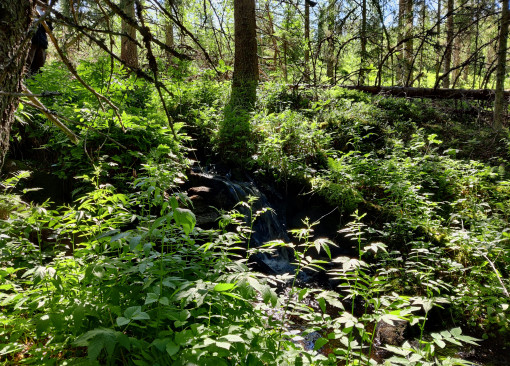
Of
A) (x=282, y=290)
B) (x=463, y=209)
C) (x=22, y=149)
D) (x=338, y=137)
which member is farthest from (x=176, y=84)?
(x=463, y=209)

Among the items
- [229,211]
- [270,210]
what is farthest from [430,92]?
[229,211]

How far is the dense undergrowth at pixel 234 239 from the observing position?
67.7 inches

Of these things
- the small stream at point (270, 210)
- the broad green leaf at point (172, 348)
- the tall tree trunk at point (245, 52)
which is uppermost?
the tall tree trunk at point (245, 52)

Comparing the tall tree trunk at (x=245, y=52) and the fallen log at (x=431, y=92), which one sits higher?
the tall tree trunk at (x=245, y=52)

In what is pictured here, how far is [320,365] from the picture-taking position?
1.93 meters

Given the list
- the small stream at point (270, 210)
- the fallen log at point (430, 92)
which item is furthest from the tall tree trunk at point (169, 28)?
the fallen log at point (430, 92)

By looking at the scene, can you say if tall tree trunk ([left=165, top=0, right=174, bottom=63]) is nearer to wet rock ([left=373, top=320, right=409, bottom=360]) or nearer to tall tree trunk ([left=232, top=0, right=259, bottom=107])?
tall tree trunk ([left=232, top=0, right=259, bottom=107])

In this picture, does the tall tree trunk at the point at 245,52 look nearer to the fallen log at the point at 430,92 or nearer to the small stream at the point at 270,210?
the fallen log at the point at 430,92

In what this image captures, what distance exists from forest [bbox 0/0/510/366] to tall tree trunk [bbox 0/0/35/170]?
1 centimetres

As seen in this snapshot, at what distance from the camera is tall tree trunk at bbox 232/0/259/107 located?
8.97m

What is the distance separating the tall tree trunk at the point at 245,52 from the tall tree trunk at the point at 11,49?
7265mm

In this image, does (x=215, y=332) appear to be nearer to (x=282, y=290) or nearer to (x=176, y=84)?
(x=282, y=290)

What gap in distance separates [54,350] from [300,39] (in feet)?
33.9

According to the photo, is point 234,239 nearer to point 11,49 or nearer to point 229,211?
point 229,211
